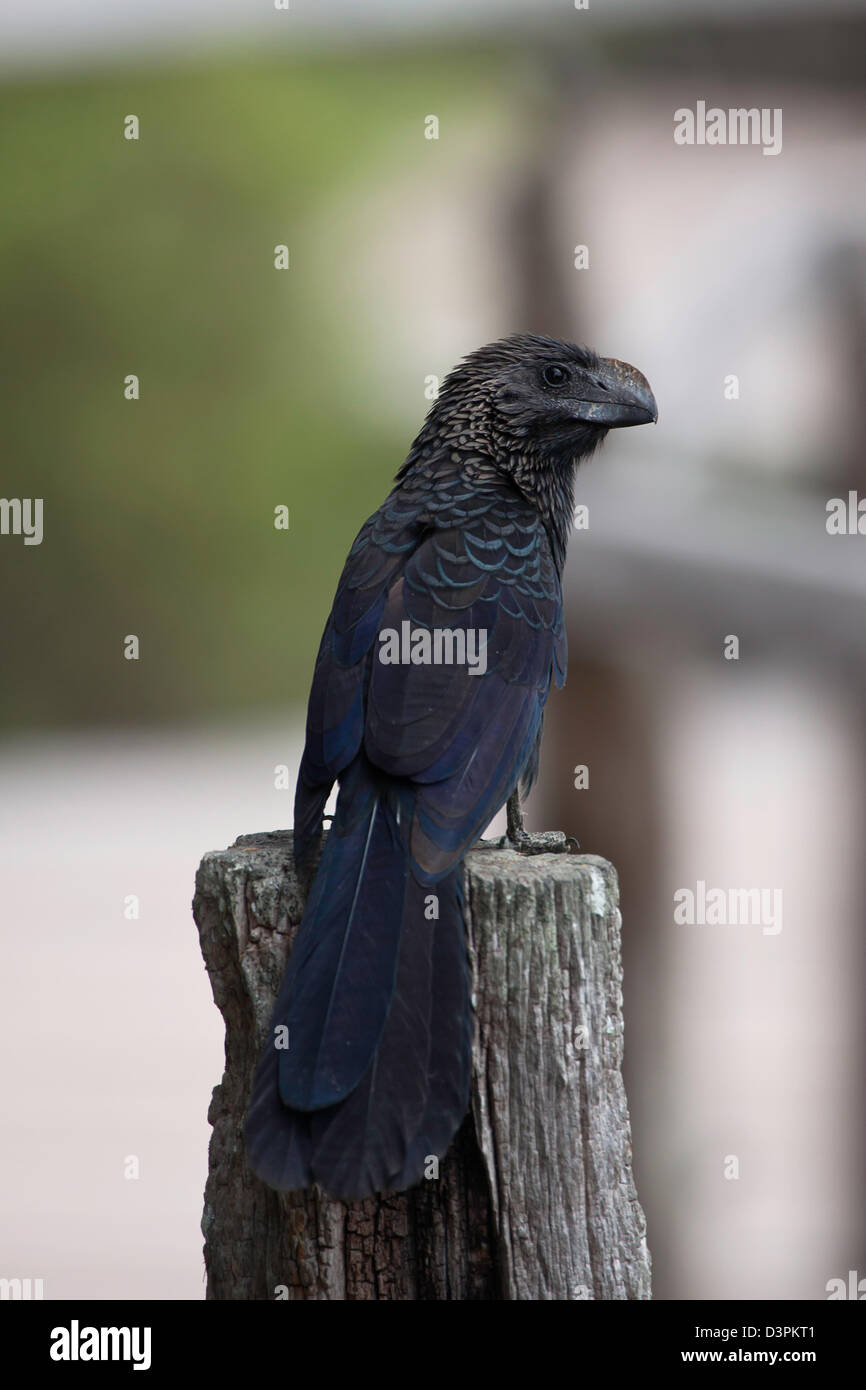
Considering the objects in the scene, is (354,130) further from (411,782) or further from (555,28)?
(411,782)

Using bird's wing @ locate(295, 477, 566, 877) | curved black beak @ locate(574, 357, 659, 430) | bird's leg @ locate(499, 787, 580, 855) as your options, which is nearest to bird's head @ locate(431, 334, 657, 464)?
curved black beak @ locate(574, 357, 659, 430)

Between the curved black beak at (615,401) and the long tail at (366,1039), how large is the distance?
1.35 meters

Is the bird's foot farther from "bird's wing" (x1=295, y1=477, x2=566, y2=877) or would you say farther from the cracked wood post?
the cracked wood post

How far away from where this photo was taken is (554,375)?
2965 millimetres

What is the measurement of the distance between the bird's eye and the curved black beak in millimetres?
59

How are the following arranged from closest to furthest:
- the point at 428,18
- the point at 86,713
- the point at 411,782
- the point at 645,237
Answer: the point at 411,782
the point at 645,237
the point at 428,18
the point at 86,713

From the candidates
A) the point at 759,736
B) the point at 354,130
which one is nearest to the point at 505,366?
the point at 759,736

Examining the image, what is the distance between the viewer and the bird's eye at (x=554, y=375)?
296 centimetres

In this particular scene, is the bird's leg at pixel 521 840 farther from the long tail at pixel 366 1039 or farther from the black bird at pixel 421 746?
the long tail at pixel 366 1039

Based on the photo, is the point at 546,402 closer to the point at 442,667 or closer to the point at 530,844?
the point at 442,667

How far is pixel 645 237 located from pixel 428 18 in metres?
1.84

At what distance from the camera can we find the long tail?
169 centimetres

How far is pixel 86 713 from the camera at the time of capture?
29.0 feet

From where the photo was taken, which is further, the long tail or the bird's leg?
the bird's leg
